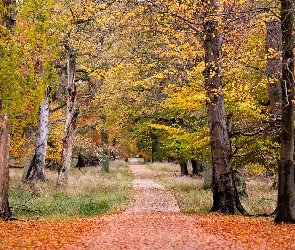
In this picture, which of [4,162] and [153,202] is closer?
[4,162]

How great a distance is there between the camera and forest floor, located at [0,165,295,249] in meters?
8.28

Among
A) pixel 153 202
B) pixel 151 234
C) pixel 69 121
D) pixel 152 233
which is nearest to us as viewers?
pixel 151 234

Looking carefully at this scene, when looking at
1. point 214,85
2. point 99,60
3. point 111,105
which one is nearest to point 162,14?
point 214,85

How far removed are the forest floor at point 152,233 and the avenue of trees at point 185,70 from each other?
124cm

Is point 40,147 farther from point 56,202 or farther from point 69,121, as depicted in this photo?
point 56,202

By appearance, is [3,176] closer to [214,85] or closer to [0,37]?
[0,37]

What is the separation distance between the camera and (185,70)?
14.9m

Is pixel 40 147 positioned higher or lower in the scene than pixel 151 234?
higher

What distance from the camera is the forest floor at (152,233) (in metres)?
8.28

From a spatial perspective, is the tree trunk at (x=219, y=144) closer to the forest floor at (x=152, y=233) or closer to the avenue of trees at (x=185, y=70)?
the avenue of trees at (x=185, y=70)

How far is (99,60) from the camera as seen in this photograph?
718 inches

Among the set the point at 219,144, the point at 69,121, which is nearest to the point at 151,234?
the point at 219,144

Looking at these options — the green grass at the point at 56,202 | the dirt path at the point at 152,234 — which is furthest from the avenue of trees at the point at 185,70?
the dirt path at the point at 152,234

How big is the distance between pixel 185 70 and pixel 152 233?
7.13 m
